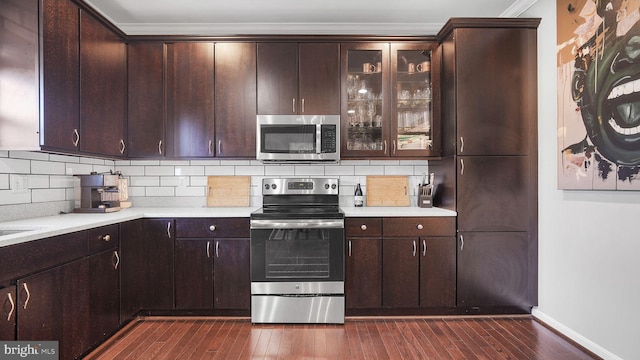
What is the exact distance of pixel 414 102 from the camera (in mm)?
3037

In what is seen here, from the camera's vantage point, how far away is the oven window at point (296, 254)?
2672mm

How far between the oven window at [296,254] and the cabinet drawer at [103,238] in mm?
1075

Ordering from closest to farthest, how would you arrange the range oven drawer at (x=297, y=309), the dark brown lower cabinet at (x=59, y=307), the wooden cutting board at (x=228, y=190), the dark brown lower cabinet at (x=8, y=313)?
the dark brown lower cabinet at (x=8, y=313)
the dark brown lower cabinet at (x=59, y=307)
the range oven drawer at (x=297, y=309)
the wooden cutting board at (x=228, y=190)

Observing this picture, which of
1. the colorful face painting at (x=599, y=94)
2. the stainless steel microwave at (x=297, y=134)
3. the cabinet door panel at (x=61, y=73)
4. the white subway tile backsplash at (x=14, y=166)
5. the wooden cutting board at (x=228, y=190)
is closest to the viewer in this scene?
the colorful face painting at (x=599, y=94)

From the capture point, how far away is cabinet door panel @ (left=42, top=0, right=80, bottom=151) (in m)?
2.04

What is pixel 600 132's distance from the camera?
6.84ft

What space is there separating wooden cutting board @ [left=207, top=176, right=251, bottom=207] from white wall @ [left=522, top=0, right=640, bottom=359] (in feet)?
8.38

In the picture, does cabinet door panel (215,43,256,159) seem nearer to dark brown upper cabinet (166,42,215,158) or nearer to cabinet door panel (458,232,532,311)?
dark brown upper cabinet (166,42,215,158)

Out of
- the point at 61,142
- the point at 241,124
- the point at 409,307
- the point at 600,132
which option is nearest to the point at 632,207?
the point at 600,132

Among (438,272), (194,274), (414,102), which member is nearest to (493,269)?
(438,272)

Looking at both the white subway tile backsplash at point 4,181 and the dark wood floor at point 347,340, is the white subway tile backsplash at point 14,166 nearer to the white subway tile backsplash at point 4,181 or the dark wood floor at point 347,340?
the white subway tile backsplash at point 4,181

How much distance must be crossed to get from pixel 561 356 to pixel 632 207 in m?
1.03

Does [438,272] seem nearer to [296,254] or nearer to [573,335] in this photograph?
[573,335]

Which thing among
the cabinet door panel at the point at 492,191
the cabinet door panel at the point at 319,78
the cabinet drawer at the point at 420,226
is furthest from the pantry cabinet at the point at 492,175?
the cabinet door panel at the point at 319,78
